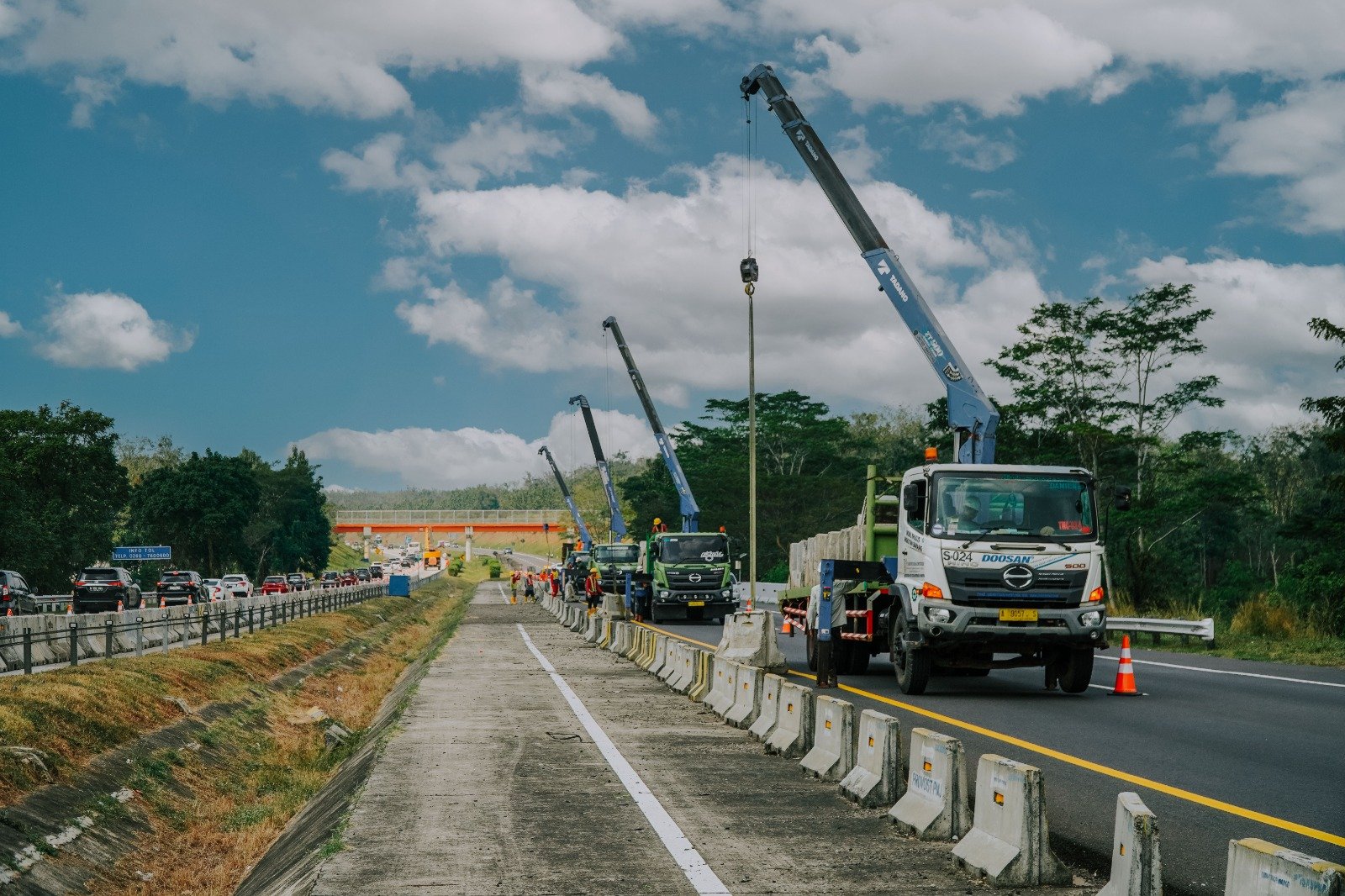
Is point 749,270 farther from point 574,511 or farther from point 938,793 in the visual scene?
point 574,511

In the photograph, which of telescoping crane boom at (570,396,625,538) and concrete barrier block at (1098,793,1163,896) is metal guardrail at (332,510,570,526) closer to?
telescoping crane boom at (570,396,625,538)

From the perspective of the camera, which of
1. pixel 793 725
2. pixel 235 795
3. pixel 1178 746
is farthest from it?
pixel 235 795

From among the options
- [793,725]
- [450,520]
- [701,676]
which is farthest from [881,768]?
[450,520]

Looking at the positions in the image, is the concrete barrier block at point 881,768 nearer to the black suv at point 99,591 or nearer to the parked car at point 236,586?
the black suv at point 99,591

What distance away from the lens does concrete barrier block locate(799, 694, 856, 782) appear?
1048 centimetres

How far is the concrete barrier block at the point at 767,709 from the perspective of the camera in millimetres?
12844

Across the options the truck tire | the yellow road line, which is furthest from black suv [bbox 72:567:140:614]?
the yellow road line

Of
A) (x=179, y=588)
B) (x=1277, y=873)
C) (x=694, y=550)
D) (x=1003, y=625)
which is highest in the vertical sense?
(x=694, y=550)

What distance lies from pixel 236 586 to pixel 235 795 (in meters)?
60.8

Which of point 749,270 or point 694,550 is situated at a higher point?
point 749,270

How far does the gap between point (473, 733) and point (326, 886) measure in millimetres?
6733

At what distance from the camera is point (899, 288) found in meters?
26.6

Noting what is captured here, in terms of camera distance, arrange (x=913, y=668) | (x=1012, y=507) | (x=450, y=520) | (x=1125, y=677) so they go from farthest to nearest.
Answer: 1. (x=450, y=520)
2. (x=1125, y=677)
3. (x=913, y=668)
4. (x=1012, y=507)

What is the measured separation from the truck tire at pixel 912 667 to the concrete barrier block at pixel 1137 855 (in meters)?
10.9
